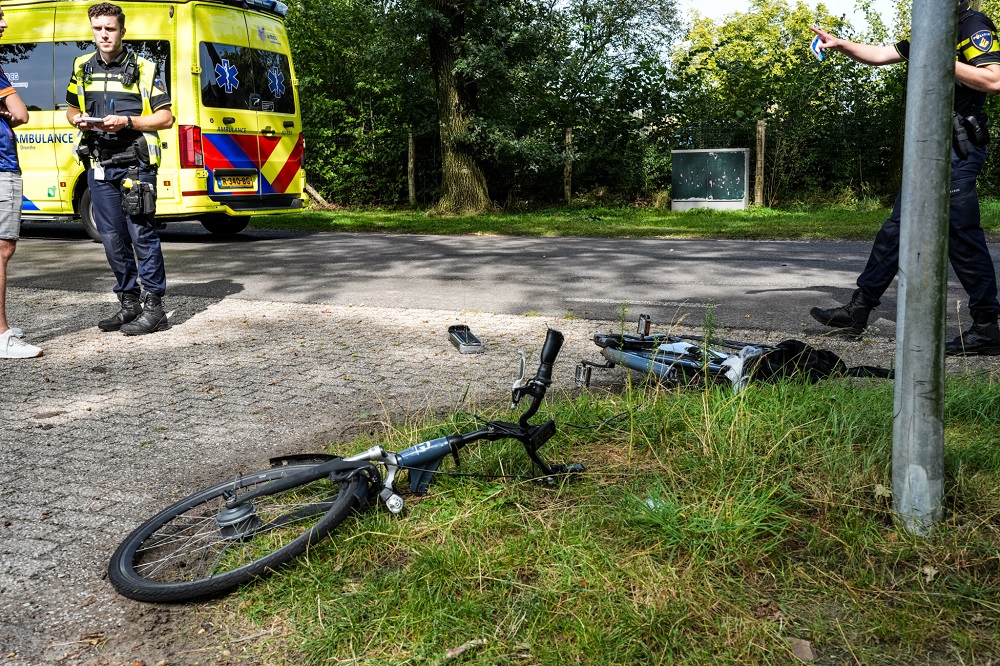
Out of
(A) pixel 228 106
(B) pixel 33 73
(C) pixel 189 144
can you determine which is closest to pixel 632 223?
(A) pixel 228 106

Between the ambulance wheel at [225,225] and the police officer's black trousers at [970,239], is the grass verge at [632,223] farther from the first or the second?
the police officer's black trousers at [970,239]

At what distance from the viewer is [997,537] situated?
259cm

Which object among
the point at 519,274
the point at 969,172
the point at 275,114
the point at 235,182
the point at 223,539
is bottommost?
the point at 223,539

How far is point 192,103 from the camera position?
11508 mm

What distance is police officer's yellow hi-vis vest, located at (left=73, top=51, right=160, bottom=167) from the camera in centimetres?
618

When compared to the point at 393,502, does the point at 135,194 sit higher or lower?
higher

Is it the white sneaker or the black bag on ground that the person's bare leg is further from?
the black bag on ground

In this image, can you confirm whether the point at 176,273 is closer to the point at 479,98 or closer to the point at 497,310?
the point at 497,310

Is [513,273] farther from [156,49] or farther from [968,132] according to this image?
[156,49]

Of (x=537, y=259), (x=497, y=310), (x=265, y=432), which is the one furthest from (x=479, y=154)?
(x=265, y=432)

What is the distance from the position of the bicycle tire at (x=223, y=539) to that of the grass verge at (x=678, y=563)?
68 mm

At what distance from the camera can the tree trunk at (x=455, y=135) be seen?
17719 millimetres

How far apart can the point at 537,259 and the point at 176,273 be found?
3779 millimetres

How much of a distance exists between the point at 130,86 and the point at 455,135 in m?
12.2
